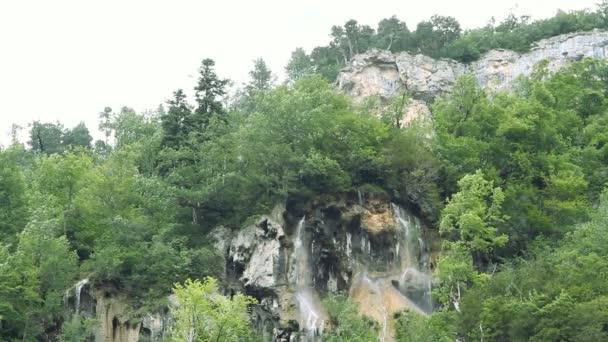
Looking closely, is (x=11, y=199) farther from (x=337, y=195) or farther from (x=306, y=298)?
(x=337, y=195)

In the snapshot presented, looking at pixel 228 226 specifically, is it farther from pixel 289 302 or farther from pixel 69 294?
pixel 69 294

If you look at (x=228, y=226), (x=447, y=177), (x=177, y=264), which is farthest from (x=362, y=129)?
(x=177, y=264)

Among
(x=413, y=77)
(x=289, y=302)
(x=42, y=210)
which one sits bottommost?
(x=289, y=302)

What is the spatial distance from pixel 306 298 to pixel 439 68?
31429mm

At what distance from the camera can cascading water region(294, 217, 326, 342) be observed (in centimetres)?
3647

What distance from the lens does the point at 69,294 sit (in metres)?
36.6

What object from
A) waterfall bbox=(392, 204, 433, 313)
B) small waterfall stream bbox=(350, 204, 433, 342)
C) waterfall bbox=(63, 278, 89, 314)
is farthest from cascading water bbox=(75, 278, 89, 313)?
waterfall bbox=(392, 204, 433, 313)

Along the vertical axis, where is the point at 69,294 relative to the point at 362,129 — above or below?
below

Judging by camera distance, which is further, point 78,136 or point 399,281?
point 78,136

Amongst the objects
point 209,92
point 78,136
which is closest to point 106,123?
point 78,136

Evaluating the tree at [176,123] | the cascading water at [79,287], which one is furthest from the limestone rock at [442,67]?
the cascading water at [79,287]

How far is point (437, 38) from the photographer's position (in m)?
71.6

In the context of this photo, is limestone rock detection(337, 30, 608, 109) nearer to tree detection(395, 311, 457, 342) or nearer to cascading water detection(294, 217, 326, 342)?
cascading water detection(294, 217, 326, 342)

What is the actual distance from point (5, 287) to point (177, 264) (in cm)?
791
